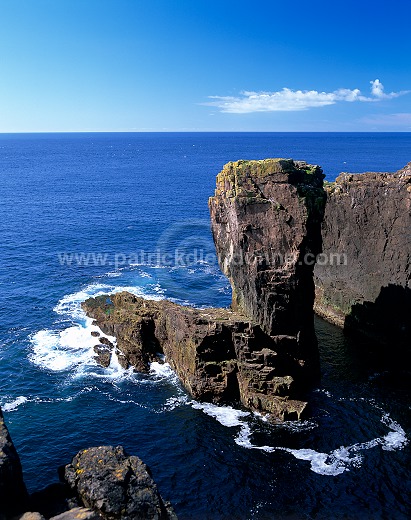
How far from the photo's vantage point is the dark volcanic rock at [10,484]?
2598 cm

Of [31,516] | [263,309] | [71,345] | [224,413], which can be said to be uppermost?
[263,309]

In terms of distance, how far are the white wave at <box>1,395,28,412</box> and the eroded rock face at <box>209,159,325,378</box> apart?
2541 centimetres

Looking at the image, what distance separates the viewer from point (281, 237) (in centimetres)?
5216

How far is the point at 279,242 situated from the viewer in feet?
171

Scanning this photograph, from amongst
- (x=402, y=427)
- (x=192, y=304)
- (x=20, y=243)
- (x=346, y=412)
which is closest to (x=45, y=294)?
(x=192, y=304)

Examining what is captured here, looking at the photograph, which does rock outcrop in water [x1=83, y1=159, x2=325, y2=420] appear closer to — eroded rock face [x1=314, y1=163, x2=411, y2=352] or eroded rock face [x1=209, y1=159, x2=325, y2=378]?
eroded rock face [x1=209, y1=159, x2=325, y2=378]

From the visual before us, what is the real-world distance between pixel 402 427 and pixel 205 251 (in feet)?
200

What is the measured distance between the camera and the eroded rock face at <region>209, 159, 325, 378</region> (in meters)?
51.5

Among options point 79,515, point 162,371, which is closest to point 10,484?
point 79,515

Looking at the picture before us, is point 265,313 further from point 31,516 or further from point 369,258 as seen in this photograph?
point 31,516

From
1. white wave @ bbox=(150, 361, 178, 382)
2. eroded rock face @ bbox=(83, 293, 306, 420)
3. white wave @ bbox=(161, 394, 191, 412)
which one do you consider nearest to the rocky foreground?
white wave @ bbox=(161, 394, 191, 412)

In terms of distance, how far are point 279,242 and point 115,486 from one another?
29.9 m

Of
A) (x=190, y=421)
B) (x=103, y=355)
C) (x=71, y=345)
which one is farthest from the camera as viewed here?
(x=71, y=345)

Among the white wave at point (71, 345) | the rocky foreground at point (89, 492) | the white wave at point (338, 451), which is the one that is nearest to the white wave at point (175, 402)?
the white wave at point (338, 451)
